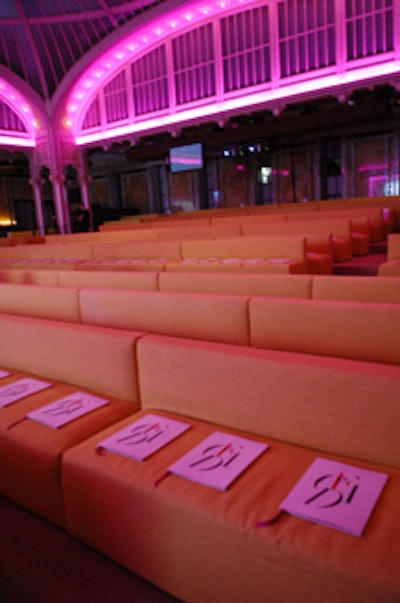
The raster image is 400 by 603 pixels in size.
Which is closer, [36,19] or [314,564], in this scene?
[314,564]

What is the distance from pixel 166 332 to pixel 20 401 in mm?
884

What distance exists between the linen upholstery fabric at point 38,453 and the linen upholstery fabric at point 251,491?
90 mm

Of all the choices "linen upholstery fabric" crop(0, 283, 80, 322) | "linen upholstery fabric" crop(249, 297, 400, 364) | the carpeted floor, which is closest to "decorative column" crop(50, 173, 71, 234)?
"linen upholstery fabric" crop(0, 283, 80, 322)

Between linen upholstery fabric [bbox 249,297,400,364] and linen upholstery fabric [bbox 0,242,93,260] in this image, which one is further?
linen upholstery fabric [bbox 0,242,93,260]

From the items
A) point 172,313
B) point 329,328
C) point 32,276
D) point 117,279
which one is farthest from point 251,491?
point 32,276

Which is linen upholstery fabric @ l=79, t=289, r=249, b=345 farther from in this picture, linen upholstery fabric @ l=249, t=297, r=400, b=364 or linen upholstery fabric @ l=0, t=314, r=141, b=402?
linen upholstery fabric @ l=0, t=314, r=141, b=402

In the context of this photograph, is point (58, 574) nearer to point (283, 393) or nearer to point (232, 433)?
point (232, 433)

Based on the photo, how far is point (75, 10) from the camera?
12.6 m

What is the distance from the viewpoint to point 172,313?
8.93 ft

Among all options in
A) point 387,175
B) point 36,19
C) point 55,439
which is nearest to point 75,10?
point 36,19

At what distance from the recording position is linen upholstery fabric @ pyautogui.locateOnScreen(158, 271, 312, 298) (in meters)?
3.17

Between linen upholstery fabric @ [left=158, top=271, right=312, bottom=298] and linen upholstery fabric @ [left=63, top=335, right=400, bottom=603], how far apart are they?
1.29 metres

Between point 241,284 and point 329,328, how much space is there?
53.0 inches

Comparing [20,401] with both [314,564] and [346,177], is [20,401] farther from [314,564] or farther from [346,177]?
[346,177]
